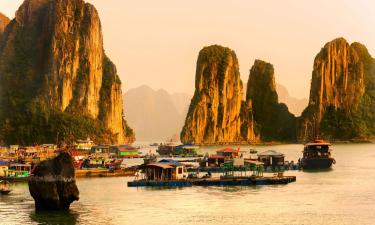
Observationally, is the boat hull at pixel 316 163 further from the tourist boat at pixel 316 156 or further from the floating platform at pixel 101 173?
the floating platform at pixel 101 173

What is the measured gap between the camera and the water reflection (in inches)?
2184

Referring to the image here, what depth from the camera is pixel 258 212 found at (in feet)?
203

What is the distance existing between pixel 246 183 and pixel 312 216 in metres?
25.9

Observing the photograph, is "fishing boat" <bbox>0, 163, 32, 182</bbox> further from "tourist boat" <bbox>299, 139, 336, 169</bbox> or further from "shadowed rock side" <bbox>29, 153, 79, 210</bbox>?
"tourist boat" <bbox>299, 139, 336, 169</bbox>

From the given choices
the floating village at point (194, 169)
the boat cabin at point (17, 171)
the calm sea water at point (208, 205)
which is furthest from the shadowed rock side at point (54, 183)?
the boat cabin at point (17, 171)

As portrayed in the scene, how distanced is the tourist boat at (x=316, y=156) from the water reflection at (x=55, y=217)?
65.5m

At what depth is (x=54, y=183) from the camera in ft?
190

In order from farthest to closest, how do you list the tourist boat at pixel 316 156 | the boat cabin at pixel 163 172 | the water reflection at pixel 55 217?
1. the tourist boat at pixel 316 156
2. the boat cabin at pixel 163 172
3. the water reflection at pixel 55 217

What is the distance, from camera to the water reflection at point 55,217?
5547cm

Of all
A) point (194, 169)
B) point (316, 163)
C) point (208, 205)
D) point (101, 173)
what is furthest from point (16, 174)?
point (316, 163)

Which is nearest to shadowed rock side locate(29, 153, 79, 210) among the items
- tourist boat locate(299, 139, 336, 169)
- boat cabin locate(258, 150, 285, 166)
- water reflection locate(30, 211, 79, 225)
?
water reflection locate(30, 211, 79, 225)

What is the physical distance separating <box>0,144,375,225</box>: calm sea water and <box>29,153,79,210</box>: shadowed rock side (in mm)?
1250

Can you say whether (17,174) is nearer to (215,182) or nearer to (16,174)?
(16,174)

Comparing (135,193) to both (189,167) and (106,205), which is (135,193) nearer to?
(106,205)
